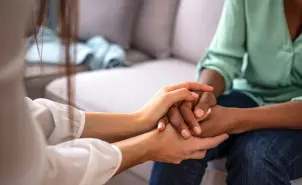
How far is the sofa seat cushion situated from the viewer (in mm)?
1624

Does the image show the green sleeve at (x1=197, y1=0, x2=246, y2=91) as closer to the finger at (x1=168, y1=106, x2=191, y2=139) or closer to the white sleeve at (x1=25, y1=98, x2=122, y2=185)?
the finger at (x1=168, y1=106, x2=191, y2=139)

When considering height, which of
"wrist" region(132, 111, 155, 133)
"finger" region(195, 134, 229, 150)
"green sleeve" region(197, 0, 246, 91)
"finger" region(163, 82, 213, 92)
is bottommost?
"finger" region(195, 134, 229, 150)

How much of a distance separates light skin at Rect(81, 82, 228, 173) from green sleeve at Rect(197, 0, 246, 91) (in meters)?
0.16

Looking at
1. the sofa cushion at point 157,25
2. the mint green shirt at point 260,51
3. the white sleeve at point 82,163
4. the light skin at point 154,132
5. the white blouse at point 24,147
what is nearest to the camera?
the white blouse at point 24,147

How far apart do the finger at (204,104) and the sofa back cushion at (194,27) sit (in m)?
0.64

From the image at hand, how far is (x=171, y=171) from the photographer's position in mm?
1219

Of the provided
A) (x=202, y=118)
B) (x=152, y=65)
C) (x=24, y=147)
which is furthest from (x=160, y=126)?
(x=152, y=65)

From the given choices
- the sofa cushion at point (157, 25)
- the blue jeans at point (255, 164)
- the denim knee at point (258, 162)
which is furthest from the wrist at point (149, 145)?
the sofa cushion at point (157, 25)

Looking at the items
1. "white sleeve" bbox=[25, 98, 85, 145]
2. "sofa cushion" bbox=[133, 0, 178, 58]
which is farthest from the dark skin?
"sofa cushion" bbox=[133, 0, 178, 58]

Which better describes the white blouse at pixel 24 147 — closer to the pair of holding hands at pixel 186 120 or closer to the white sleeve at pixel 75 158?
the white sleeve at pixel 75 158

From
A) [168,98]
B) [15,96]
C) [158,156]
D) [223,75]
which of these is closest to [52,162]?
[15,96]

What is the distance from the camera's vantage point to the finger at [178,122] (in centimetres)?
119

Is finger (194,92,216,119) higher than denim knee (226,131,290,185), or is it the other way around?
finger (194,92,216,119)

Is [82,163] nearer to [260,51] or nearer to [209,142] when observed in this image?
[209,142]
